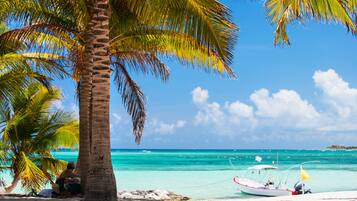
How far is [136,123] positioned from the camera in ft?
63.1

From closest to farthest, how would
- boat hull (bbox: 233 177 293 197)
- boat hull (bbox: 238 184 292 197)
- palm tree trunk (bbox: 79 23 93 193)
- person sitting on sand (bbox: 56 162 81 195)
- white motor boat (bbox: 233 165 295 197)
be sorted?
1. person sitting on sand (bbox: 56 162 81 195)
2. palm tree trunk (bbox: 79 23 93 193)
3. white motor boat (bbox: 233 165 295 197)
4. boat hull (bbox: 238 184 292 197)
5. boat hull (bbox: 233 177 293 197)

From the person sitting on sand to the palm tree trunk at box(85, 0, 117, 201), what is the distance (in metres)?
3.39

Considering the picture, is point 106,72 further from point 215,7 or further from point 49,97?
point 49,97

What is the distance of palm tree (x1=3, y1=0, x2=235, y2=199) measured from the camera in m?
10.9

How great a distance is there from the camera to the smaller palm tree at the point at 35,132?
1902 cm

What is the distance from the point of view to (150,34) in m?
15.0

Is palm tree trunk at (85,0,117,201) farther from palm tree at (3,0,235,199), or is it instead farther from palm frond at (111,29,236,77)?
palm frond at (111,29,236,77)

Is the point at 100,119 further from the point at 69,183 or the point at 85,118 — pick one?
the point at 85,118

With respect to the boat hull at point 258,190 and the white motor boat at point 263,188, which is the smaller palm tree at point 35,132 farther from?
the boat hull at point 258,190

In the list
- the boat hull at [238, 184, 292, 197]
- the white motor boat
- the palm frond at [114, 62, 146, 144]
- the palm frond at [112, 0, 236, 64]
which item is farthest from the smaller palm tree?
the boat hull at [238, 184, 292, 197]

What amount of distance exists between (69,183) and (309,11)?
7.15 m

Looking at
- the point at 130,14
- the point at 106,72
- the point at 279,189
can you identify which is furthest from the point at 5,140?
the point at 279,189

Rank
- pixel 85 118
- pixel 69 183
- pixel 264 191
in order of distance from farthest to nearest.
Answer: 1. pixel 264 191
2. pixel 85 118
3. pixel 69 183

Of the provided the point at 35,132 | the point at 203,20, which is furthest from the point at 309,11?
the point at 35,132
